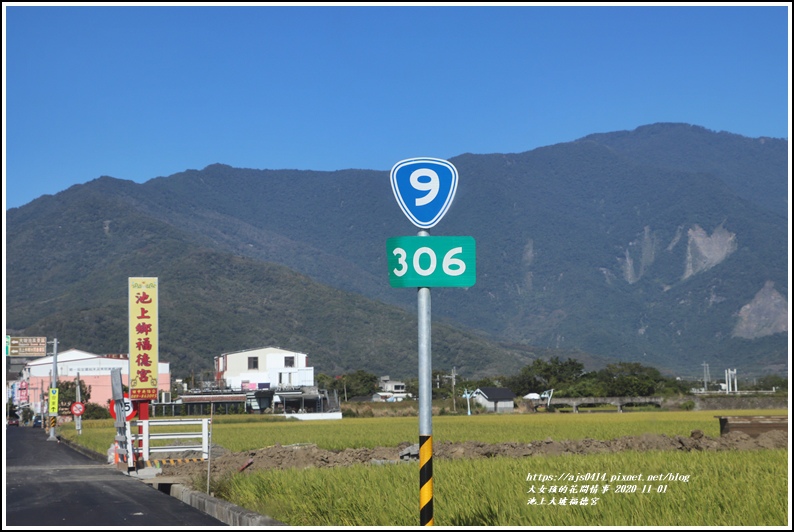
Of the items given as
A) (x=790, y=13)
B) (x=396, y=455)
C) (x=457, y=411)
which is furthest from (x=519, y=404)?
(x=790, y=13)

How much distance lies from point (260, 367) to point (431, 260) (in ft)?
345

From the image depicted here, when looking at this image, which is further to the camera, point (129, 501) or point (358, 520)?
point (129, 501)

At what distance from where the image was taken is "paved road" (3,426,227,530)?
13273 mm

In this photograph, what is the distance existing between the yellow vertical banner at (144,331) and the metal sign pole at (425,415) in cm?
2109

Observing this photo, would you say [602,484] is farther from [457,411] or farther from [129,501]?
[457,411]

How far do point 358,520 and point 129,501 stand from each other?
248 inches

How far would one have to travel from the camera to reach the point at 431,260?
318 inches

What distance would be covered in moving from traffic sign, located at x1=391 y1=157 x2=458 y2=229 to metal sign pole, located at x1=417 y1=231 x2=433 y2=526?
0.16m

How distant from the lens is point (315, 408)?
9919 cm

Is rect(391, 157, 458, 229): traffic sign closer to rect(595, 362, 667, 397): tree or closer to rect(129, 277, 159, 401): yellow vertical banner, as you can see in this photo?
rect(129, 277, 159, 401): yellow vertical banner

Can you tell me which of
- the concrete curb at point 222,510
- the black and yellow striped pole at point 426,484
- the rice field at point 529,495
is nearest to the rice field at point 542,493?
the rice field at point 529,495

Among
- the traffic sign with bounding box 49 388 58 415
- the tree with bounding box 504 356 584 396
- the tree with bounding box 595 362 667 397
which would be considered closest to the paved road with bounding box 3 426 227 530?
the traffic sign with bounding box 49 388 58 415

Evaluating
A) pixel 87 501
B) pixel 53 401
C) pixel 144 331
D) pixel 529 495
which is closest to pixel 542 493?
pixel 529 495

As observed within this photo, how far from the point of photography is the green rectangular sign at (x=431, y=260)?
26.3ft
